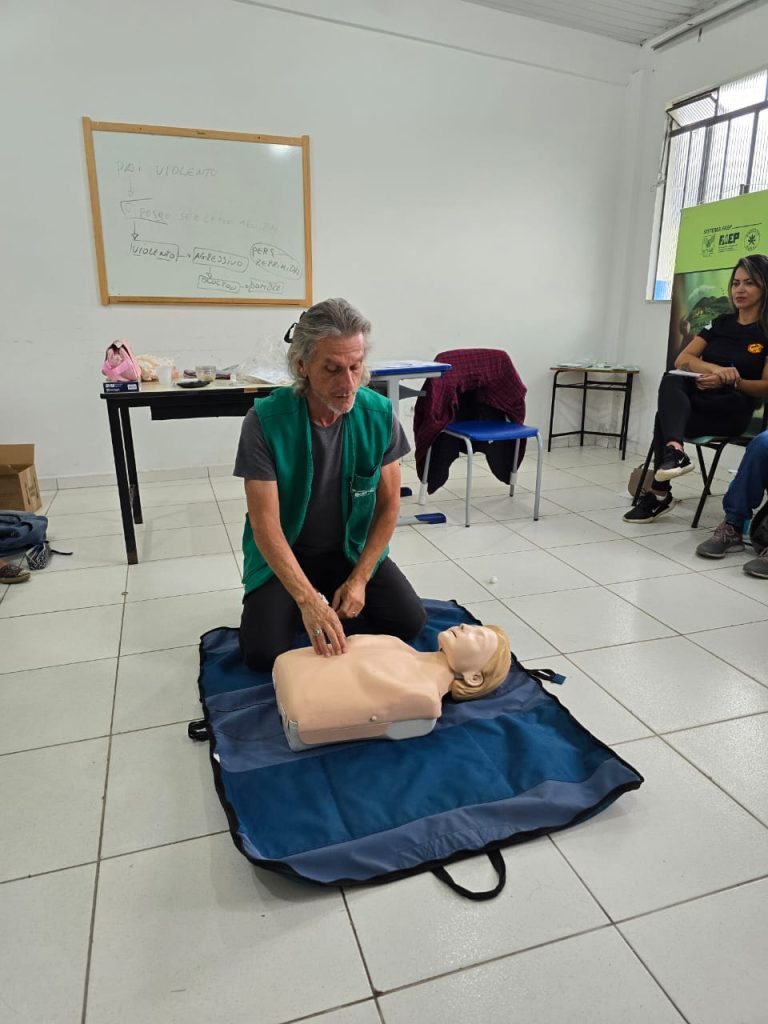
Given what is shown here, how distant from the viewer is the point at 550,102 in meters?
4.60

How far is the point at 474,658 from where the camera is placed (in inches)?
67.4

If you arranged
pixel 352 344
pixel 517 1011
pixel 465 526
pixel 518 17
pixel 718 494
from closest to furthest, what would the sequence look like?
pixel 517 1011
pixel 352 344
pixel 465 526
pixel 718 494
pixel 518 17

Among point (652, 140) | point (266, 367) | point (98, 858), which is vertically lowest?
point (98, 858)

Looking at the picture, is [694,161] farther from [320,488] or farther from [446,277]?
[320,488]

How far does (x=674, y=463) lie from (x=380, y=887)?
2.70 metres

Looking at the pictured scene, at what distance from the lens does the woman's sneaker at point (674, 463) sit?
3311mm

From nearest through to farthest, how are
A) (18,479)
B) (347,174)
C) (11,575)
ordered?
(11,575) → (18,479) → (347,174)

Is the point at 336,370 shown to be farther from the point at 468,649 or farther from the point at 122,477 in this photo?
the point at 122,477

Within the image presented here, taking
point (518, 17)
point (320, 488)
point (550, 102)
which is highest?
point (518, 17)

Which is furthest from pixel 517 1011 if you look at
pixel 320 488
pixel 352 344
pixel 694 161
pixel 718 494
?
pixel 694 161

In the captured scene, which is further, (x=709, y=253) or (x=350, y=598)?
(x=709, y=253)

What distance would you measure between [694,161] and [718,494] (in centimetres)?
234

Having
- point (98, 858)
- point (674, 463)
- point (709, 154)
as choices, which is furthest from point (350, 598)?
point (709, 154)

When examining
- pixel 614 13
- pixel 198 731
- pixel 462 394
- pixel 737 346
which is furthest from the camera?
pixel 614 13
